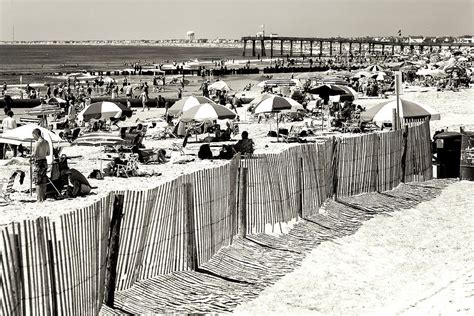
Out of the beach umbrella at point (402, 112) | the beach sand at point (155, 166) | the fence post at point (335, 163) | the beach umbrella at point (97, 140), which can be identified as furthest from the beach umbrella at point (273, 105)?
the fence post at point (335, 163)

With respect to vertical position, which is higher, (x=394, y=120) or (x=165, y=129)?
(x=394, y=120)

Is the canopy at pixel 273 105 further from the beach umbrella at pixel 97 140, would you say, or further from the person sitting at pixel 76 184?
the person sitting at pixel 76 184

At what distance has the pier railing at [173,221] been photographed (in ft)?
20.3

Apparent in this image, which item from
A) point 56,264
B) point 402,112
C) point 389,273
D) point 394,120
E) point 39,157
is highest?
point 402,112

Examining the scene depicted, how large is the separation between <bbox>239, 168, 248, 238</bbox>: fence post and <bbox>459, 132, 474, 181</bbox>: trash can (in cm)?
638

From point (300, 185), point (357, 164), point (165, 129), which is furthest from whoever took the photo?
point (165, 129)

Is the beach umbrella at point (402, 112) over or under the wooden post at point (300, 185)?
over

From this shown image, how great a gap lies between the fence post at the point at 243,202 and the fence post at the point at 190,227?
1420 mm

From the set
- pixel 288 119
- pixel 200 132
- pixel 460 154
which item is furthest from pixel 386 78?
pixel 460 154

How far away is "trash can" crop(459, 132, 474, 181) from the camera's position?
14953 millimetres

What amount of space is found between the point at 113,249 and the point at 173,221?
3.95 feet

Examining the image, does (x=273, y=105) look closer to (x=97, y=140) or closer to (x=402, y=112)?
(x=402, y=112)

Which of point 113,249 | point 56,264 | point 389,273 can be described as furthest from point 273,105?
point 56,264

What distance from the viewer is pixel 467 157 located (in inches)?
593
